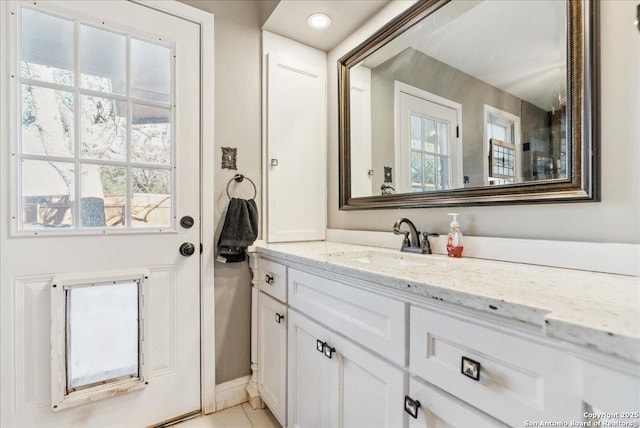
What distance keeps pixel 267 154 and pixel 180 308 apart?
0.96 metres

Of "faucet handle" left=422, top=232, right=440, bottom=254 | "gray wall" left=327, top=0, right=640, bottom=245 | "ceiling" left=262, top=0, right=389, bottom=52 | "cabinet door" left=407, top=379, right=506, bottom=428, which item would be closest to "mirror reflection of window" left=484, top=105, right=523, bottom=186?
"gray wall" left=327, top=0, right=640, bottom=245

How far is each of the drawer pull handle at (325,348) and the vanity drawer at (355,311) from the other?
7cm

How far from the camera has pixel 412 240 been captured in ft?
4.39

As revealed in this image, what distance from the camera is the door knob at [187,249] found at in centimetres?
150

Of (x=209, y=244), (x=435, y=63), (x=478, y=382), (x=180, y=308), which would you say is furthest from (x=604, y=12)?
(x=180, y=308)

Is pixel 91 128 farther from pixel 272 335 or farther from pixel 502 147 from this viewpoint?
pixel 502 147

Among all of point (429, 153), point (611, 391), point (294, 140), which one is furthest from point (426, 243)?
point (294, 140)

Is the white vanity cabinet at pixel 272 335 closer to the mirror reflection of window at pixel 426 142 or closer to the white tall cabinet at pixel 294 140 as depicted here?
the white tall cabinet at pixel 294 140

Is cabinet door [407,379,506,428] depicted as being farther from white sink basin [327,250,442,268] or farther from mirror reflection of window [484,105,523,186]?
mirror reflection of window [484,105,523,186]

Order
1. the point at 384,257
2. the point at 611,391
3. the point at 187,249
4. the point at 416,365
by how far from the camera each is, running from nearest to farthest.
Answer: the point at 611,391
the point at 416,365
the point at 384,257
the point at 187,249

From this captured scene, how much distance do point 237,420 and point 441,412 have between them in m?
1.25

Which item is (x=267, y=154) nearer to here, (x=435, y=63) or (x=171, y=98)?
(x=171, y=98)

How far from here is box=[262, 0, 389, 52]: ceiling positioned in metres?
1.54

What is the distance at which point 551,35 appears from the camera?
0.96m
